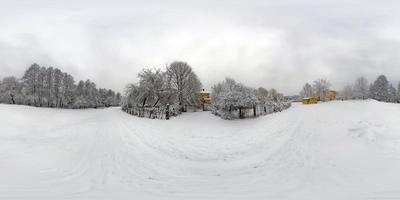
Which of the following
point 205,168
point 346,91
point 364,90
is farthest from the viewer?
point 346,91

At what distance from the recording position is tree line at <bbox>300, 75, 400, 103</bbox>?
70.4m

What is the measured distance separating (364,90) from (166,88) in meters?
72.6

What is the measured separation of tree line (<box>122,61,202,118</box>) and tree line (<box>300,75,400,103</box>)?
45342mm

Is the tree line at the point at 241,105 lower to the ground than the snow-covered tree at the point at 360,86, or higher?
lower

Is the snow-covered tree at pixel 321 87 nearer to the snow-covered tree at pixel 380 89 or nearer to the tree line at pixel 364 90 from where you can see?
the tree line at pixel 364 90

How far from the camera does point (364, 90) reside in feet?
314

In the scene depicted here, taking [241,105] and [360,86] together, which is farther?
[360,86]

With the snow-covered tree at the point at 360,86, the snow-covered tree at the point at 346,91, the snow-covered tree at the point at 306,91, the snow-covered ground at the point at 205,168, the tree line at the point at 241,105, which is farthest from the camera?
the snow-covered tree at the point at 306,91

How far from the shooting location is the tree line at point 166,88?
55.9 m

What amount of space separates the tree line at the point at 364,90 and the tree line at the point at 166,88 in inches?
1785

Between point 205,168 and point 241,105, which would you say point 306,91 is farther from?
point 205,168

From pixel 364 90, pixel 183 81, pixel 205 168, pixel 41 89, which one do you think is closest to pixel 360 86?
pixel 364 90

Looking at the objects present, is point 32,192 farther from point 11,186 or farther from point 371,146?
point 371,146

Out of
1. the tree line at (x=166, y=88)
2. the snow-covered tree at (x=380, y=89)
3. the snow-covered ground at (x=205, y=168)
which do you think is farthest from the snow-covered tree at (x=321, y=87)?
the snow-covered ground at (x=205, y=168)
